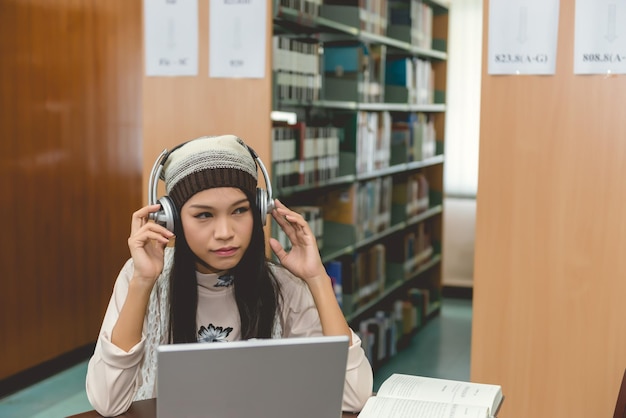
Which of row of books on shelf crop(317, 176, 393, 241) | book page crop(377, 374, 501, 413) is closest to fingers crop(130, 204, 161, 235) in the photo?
book page crop(377, 374, 501, 413)

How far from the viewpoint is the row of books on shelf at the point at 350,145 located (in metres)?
3.57

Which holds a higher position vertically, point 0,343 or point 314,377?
point 314,377

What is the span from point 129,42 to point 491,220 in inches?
119

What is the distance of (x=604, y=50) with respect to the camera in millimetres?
2574

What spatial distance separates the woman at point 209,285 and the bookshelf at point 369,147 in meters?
1.23

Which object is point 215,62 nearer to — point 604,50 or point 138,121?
point 604,50

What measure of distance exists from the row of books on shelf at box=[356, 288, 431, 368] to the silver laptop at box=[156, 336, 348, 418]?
332 centimetres

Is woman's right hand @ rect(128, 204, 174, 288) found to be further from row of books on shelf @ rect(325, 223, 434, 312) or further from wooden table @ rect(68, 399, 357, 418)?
row of books on shelf @ rect(325, 223, 434, 312)

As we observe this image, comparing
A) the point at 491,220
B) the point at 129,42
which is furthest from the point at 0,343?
the point at 491,220

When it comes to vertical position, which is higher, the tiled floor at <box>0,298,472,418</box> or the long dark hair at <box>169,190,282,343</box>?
the long dark hair at <box>169,190,282,343</box>

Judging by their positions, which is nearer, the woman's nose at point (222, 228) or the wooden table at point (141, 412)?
the wooden table at point (141, 412)

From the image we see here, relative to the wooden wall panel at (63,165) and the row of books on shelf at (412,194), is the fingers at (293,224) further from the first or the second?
the row of books on shelf at (412,194)

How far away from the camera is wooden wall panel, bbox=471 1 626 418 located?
2.63 m

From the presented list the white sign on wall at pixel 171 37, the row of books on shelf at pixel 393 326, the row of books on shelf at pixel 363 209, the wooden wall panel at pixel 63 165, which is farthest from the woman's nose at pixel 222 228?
the row of books on shelf at pixel 393 326
